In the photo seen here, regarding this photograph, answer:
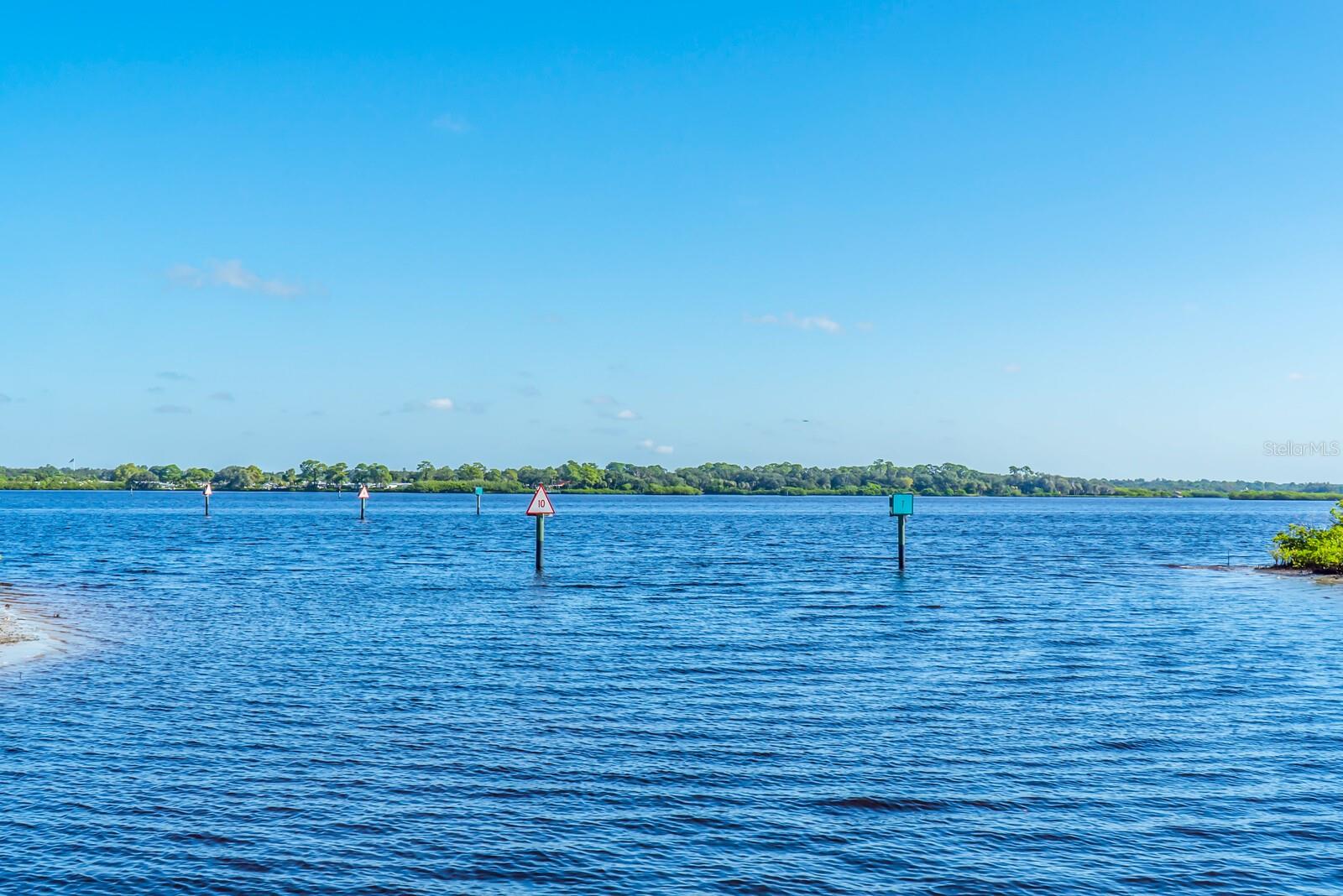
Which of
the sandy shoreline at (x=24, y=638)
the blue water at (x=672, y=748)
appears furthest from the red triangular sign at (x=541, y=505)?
the sandy shoreline at (x=24, y=638)

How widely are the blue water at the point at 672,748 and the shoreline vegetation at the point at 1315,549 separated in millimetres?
13835

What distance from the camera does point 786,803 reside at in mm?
14180

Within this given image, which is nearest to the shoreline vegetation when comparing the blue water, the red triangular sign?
the blue water

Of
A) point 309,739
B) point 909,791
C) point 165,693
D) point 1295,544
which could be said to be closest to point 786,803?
point 909,791

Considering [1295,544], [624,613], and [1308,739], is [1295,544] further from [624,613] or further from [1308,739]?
[1308,739]

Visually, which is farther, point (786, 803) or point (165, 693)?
point (165, 693)

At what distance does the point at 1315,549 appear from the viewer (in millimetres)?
53312

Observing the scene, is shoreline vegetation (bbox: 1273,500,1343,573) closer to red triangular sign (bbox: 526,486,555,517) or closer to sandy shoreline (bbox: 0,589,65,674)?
red triangular sign (bbox: 526,486,555,517)

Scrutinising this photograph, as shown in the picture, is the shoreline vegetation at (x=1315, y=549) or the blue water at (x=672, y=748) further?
the shoreline vegetation at (x=1315, y=549)

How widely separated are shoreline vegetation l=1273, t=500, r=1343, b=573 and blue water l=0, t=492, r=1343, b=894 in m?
13.8

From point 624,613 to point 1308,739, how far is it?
72.4ft

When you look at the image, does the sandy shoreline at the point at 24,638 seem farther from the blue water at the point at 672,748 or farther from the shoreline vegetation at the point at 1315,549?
the shoreline vegetation at the point at 1315,549

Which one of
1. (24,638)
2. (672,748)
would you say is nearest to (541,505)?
(24,638)

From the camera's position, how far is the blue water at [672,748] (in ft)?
39.4
